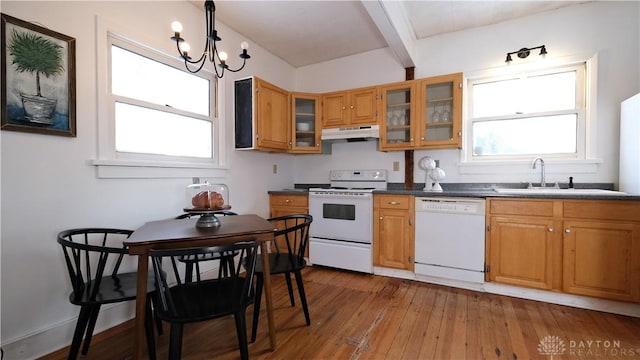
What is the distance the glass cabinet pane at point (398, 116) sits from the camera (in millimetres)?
3295

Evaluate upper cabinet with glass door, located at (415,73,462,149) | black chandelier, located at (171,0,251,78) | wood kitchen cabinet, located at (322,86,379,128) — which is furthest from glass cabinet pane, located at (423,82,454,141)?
black chandelier, located at (171,0,251,78)

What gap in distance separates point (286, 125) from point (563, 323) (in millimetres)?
3204

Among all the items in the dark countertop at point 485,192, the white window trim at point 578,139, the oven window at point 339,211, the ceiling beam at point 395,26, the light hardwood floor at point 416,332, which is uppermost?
the ceiling beam at point 395,26

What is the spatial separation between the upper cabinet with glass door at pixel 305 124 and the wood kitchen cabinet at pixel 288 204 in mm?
607

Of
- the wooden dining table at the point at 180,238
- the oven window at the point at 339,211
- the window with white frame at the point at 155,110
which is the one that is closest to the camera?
the wooden dining table at the point at 180,238

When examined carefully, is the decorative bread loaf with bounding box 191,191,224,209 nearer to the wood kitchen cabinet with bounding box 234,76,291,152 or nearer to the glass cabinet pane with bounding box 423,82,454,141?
the wood kitchen cabinet with bounding box 234,76,291,152

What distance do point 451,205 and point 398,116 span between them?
1.24m

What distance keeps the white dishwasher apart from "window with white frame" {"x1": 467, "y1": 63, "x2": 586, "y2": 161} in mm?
872

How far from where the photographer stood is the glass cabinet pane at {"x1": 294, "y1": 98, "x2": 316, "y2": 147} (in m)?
3.71

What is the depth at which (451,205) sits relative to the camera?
107 inches

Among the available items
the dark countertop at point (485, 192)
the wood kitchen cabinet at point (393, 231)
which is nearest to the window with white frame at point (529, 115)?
the dark countertop at point (485, 192)

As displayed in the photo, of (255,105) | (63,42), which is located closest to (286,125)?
(255,105)

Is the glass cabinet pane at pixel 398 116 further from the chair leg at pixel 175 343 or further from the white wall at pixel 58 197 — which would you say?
the chair leg at pixel 175 343

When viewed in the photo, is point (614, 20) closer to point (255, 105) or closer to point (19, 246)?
point (255, 105)
